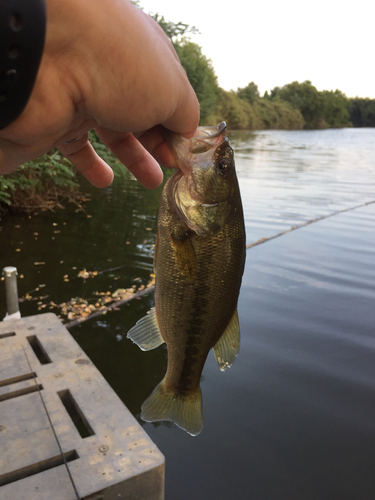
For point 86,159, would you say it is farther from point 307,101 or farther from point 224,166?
point 307,101

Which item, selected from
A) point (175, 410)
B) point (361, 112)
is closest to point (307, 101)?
point (361, 112)

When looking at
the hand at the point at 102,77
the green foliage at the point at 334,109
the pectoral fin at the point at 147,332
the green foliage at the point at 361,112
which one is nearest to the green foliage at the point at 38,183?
the pectoral fin at the point at 147,332

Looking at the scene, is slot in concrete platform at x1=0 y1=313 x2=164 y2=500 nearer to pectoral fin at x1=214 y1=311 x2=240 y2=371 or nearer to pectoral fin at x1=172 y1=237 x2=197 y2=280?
pectoral fin at x1=214 y1=311 x2=240 y2=371

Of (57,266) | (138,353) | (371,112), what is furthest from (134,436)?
(371,112)

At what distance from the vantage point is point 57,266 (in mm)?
7594

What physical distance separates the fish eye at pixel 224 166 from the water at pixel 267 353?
281 cm

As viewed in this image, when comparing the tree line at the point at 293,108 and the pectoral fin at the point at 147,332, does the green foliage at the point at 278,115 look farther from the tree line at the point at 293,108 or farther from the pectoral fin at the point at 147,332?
the pectoral fin at the point at 147,332

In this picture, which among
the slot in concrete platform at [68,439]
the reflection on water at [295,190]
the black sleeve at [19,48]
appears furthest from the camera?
the reflection on water at [295,190]

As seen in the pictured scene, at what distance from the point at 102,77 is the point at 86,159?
2.99 ft

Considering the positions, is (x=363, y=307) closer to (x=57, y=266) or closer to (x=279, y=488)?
(x=279, y=488)

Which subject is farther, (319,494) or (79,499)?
(319,494)

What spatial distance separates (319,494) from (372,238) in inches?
286

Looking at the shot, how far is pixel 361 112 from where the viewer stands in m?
104

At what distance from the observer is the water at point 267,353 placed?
3568 millimetres
